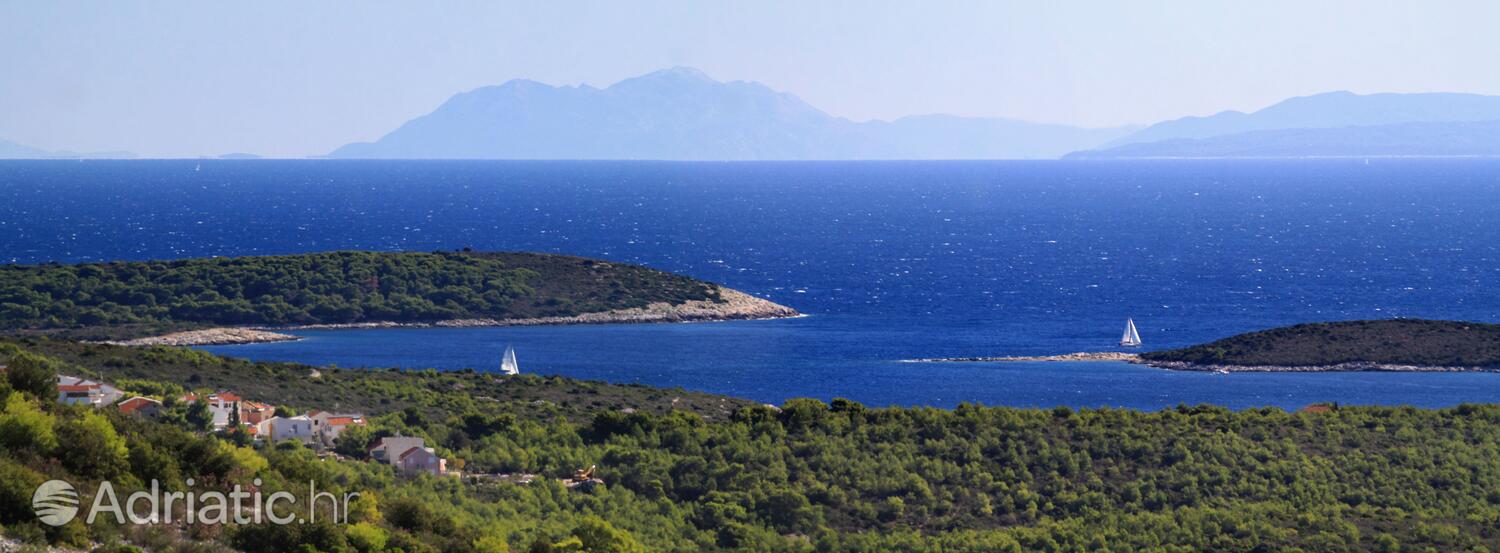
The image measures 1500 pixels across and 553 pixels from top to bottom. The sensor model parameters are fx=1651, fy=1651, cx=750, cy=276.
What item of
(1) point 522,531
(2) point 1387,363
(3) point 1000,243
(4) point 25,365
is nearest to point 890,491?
(1) point 522,531

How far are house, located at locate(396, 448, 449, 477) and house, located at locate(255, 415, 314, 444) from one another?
3.27 meters

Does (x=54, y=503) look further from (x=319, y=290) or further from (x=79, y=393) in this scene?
(x=319, y=290)

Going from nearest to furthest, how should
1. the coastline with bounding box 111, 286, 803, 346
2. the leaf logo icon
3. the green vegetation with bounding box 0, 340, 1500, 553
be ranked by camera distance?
the leaf logo icon, the green vegetation with bounding box 0, 340, 1500, 553, the coastline with bounding box 111, 286, 803, 346

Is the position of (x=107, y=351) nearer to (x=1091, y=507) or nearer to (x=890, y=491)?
(x=890, y=491)

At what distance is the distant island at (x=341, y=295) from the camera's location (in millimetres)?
93812

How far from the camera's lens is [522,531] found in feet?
113

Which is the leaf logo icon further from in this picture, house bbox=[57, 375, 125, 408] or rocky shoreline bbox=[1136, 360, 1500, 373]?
rocky shoreline bbox=[1136, 360, 1500, 373]

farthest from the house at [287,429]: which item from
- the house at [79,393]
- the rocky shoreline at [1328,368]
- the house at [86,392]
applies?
the rocky shoreline at [1328,368]

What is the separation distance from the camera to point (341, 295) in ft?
335

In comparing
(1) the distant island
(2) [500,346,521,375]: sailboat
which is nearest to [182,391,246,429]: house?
(2) [500,346,521,375]: sailboat

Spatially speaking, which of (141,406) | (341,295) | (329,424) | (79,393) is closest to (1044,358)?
(341,295)

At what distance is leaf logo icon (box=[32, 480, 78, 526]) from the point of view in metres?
20.8

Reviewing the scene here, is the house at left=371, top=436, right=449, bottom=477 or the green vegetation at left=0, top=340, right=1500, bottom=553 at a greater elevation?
the house at left=371, top=436, right=449, bottom=477

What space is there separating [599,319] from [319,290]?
1764cm
